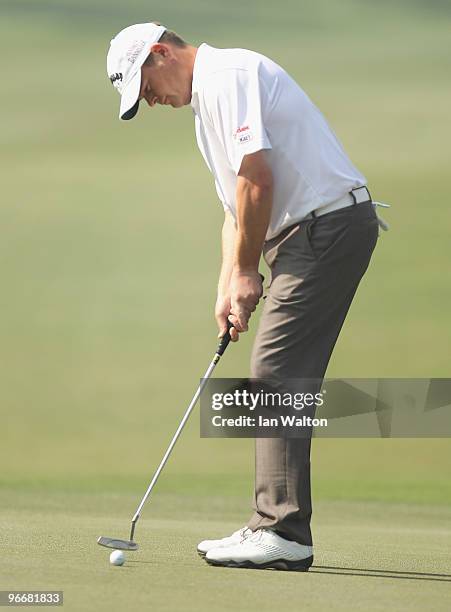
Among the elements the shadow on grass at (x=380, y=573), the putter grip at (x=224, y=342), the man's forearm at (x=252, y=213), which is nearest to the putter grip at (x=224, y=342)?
the putter grip at (x=224, y=342)

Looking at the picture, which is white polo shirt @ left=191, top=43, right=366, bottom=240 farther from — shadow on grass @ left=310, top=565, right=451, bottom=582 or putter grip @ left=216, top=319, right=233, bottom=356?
shadow on grass @ left=310, top=565, right=451, bottom=582

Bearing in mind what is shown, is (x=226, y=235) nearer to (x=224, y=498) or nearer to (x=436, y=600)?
(x=436, y=600)

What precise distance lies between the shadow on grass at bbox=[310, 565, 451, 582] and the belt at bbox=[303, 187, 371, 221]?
0.76 meters

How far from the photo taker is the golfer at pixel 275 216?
2.60 m

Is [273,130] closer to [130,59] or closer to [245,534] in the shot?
[130,59]

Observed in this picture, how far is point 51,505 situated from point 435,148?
342cm

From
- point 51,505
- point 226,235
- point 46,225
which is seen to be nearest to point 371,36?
point 46,225

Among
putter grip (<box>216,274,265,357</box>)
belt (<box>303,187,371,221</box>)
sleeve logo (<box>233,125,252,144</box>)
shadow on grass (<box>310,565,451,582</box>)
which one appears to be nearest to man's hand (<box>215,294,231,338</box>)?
putter grip (<box>216,274,265,357</box>)

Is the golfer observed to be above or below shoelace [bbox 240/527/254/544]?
above

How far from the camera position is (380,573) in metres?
2.60

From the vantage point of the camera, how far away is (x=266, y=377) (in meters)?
2.69

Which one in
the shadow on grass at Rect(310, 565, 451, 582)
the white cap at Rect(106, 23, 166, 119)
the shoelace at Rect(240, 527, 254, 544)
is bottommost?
the shadow on grass at Rect(310, 565, 451, 582)

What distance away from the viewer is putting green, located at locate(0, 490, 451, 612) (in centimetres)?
213

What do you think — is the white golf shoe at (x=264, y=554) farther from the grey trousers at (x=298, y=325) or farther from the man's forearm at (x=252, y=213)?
the man's forearm at (x=252, y=213)
